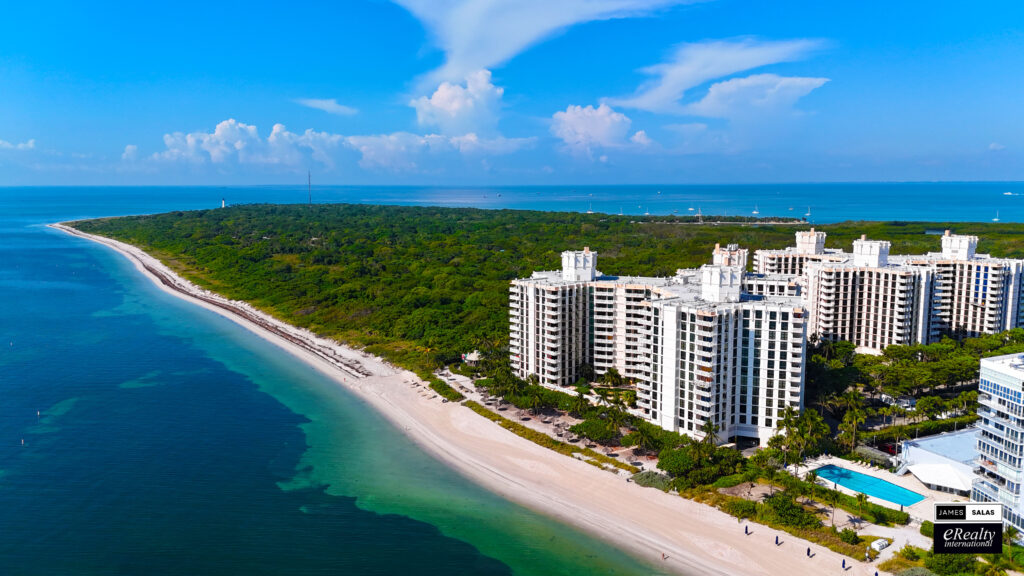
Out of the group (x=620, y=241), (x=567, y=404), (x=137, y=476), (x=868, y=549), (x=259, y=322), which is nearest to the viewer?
(x=868, y=549)

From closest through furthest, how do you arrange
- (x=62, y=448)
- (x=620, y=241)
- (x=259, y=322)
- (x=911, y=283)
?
1. (x=62, y=448)
2. (x=911, y=283)
3. (x=259, y=322)
4. (x=620, y=241)

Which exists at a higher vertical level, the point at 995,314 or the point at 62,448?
the point at 995,314

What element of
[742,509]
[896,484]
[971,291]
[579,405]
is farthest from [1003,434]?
[971,291]

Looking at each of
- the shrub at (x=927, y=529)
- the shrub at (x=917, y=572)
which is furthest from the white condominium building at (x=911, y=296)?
the shrub at (x=917, y=572)

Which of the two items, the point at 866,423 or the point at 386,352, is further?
the point at 386,352

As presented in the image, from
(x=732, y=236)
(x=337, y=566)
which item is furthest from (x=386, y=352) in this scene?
(x=732, y=236)

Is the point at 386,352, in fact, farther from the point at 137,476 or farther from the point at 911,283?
the point at 911,283

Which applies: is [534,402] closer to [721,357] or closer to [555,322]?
[555,322]
